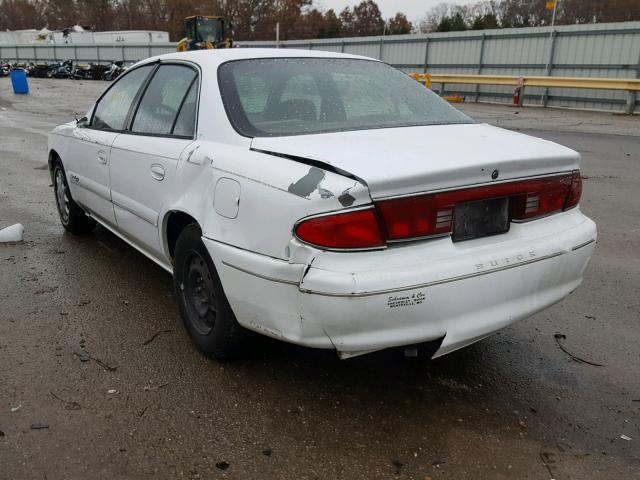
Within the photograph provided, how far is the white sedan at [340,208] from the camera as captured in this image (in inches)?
92.4

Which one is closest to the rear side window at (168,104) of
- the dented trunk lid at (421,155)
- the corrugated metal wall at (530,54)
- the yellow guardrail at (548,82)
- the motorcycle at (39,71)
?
the dented trunk lid at (421,155)

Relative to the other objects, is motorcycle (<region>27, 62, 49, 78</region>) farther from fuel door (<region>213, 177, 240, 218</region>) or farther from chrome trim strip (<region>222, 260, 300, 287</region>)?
chrome trim strip (<region>222, 260, 300, 287</region>)

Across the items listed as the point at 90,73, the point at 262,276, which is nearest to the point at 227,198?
the point at 262,276

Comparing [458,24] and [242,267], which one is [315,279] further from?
[458,24]

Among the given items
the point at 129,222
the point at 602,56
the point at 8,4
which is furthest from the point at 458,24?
the point at 8,4

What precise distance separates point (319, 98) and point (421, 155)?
102 cm

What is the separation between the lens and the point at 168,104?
11.9ft

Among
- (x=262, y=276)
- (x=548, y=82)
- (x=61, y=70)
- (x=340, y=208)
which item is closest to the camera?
(x=340, y=208)

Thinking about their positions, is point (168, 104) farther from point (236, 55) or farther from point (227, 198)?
point (227, 198)

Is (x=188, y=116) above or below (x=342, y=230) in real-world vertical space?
above

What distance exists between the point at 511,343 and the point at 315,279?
5.53 ft

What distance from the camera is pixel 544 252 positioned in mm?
2713

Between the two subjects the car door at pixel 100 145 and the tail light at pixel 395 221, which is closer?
the tail light at pixel 395 221

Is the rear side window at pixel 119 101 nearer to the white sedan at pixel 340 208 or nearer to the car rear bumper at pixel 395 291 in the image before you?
the white sedan at pixel 340 208
